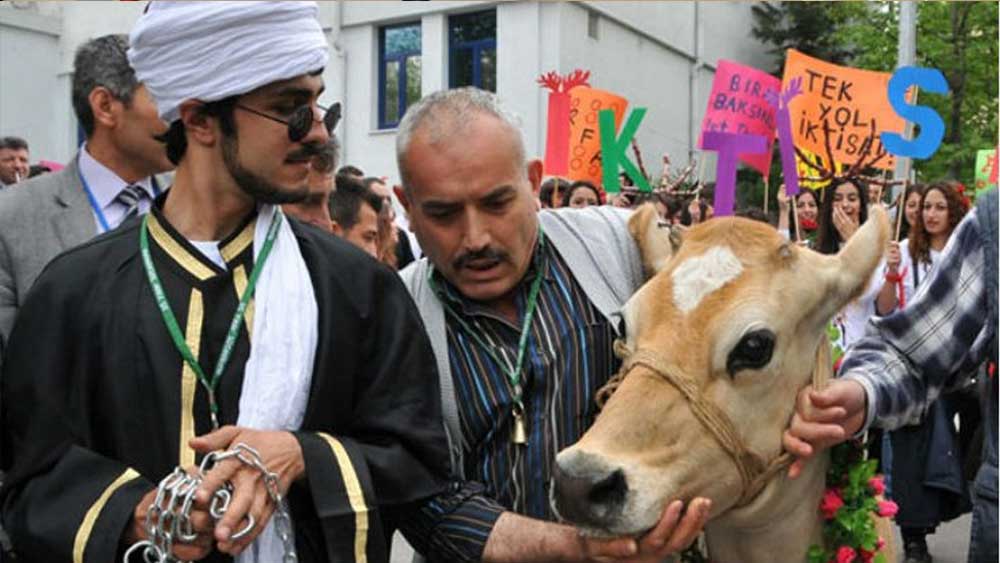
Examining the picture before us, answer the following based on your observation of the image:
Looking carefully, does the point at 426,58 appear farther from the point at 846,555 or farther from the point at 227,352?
the point at 227,352

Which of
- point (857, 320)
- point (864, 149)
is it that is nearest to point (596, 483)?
point (857, 320)

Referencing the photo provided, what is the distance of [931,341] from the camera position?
2.82 metres

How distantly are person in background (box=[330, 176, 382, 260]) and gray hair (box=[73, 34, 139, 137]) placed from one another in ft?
5.94

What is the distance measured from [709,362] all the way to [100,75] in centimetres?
245

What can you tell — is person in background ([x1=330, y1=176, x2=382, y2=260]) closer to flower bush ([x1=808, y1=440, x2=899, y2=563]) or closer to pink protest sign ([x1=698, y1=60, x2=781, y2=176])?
flower bush ([x1=808, y1=440, x2=899, y2=563])

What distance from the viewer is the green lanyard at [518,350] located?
109 inches

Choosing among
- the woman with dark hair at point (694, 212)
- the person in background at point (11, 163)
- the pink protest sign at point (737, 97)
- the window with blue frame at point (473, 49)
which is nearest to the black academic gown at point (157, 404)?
the person in background at point (11, 163)

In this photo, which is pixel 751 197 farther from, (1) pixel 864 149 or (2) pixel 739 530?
(2) pixel 739 530

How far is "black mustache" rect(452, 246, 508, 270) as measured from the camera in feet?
9.22

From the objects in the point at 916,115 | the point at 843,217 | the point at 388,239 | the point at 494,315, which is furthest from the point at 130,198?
the point at 916,115

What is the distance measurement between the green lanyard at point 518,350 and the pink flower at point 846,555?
84 centimetres

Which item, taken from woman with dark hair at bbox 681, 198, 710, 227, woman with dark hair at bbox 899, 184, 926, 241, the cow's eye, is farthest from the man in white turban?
woman with dark hair at bbox 681, 198, 710, 227

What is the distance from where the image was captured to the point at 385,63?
22.9 meters

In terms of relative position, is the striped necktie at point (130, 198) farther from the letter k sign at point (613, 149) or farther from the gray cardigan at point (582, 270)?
the letter k sign at point (613, 149)
